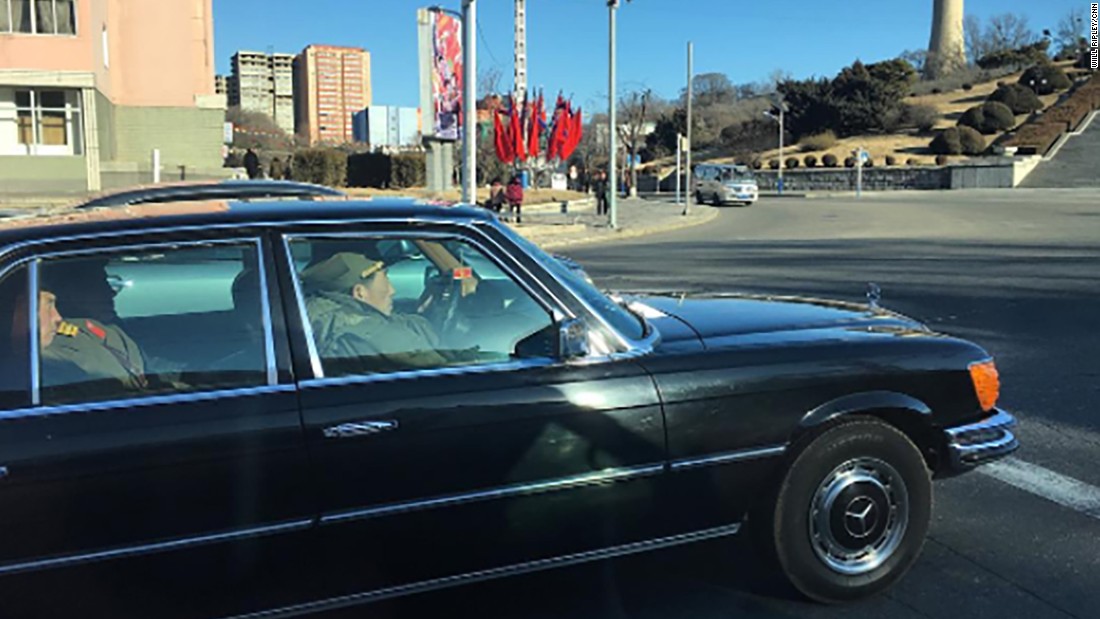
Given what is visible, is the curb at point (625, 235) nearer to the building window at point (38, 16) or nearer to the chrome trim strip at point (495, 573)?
the chrome trim strip at point (495, 573)

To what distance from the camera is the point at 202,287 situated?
11.0ft

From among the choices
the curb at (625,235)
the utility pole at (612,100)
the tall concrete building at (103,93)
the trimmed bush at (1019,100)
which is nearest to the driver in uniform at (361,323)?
the curb at (625,235)

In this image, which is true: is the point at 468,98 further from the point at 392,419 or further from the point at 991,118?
the point at 991,118

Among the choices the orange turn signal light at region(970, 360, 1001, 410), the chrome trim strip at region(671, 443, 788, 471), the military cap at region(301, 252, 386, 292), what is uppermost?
the military cap at region(301, 252, 386, 292)

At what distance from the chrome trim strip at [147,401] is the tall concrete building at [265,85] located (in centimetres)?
13082

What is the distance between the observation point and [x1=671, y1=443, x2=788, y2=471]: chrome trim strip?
3176 mm

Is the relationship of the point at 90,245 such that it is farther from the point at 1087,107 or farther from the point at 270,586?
the point at 1087,107

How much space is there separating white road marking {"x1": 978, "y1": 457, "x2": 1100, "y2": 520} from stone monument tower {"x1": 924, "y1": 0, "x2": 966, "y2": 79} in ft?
343

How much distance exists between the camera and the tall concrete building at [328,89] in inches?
4909

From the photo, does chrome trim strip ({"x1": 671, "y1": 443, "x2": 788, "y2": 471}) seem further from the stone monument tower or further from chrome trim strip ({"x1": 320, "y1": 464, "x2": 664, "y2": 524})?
the stone monument tower

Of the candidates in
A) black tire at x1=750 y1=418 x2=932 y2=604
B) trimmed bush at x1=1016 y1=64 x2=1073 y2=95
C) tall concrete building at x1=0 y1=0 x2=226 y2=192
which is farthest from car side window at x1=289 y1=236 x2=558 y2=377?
trimmed bush at x1=1016 y1=64 x2=1073 y2=95

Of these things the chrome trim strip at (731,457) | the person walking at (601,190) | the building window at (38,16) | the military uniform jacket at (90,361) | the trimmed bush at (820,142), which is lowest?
the chrome trim strip at (731,457)

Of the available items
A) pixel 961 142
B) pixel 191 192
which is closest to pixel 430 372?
pixel 191 192

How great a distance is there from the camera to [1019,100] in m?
68.2
